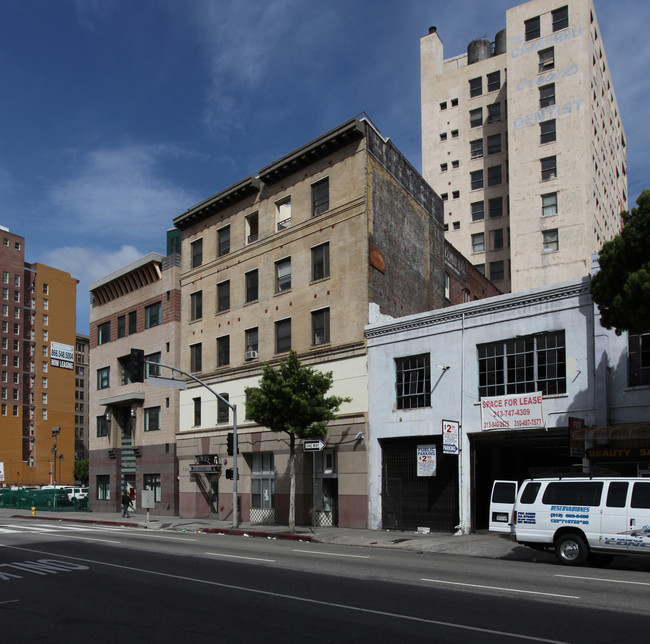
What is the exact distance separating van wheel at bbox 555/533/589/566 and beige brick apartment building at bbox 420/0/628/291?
4079 centimetres

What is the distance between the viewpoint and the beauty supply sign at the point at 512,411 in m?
23.6

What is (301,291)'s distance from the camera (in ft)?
107

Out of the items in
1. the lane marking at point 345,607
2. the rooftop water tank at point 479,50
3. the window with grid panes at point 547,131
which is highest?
the rooftop water tank at point 479,50

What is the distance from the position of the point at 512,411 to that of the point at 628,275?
8.20 metres

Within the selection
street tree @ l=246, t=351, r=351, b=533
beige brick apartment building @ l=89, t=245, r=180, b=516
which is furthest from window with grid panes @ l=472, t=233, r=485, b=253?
street tree @ l=246, t=351, r=351, b=533

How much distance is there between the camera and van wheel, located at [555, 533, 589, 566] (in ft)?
52.9

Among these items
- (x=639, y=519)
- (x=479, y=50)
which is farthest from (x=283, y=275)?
(x=479, y=50)

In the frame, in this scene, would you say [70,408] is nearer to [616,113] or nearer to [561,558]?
[616,113]

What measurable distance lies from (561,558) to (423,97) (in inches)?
2409

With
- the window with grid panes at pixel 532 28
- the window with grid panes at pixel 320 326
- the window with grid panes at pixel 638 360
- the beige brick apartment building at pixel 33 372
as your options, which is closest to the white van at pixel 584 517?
the window with grid panes at pixel 638 360

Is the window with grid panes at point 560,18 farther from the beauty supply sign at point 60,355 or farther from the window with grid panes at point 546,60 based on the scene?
the beauty supply sign at point 60,355

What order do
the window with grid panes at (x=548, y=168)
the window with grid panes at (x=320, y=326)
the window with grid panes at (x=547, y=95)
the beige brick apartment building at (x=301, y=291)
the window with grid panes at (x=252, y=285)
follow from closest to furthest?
the beige brick apartment building at (x=301, y=291), the window with grid panes at (x=320, y=326), the window with grid panes at (x=252, y=285), the window with grid panes at (x=548, y=168), the window with grid panes at (x=547, y=95)

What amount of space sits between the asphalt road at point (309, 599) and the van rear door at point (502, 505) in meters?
1.89

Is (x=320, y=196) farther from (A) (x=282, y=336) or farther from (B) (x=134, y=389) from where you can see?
(B) (x=134, y=389)
